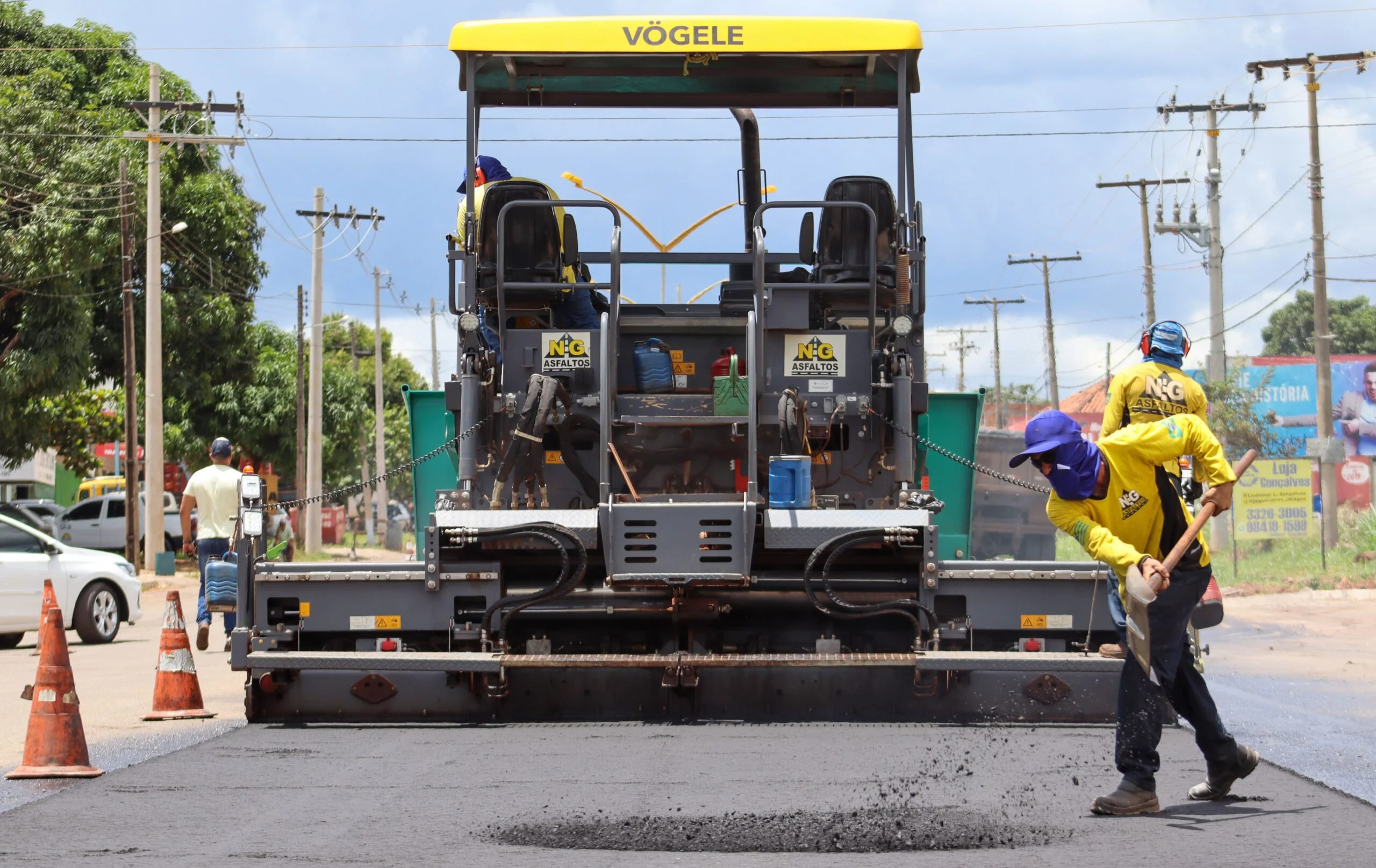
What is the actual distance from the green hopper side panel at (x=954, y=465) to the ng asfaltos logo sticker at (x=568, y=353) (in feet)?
7.32

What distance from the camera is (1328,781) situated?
7496 mm

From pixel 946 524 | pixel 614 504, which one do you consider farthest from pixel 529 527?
pixel 946 524

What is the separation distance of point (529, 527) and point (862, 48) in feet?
11.2

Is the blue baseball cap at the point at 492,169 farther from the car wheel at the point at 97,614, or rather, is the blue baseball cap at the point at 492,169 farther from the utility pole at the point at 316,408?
the utility pole at the point at 316,408

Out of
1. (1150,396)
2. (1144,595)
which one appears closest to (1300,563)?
(1150,396)

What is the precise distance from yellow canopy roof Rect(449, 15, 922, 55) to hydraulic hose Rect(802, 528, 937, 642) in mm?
2907

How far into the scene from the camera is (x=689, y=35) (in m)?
9.93

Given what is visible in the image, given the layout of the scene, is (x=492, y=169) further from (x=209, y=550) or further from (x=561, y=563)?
(x=209, y=550)

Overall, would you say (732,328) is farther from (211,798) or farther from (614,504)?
(211,798)

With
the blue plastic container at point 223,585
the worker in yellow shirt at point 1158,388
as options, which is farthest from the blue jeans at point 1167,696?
the blue plastic container at point 223,585

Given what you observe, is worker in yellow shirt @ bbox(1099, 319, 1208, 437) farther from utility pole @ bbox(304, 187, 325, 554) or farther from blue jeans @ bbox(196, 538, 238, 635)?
utility pole @ bbox(304, 187, 325, 554)

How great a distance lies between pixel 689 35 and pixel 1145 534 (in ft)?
14.9

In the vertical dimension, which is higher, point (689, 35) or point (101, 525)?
point (689, 35)

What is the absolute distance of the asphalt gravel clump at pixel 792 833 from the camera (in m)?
6.02
